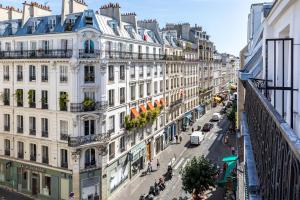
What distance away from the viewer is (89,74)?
112 ft

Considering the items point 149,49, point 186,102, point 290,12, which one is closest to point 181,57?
point 186,102

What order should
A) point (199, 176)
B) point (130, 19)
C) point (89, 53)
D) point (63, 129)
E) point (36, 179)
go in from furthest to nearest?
point (130, 19) → point (36, 179) → point (63, 129) → point (89, 53) → point (199, 176)

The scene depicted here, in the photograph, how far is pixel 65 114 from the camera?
34.0 meters

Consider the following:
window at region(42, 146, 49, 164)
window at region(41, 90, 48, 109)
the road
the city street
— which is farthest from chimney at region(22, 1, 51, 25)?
the city street

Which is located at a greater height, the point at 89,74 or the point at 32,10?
the point at 32,10

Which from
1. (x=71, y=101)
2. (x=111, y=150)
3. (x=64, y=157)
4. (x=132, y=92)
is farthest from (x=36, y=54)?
(x=111, y=150)

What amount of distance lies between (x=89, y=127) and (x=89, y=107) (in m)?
2.15

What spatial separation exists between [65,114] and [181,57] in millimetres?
37184

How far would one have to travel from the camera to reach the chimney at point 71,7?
3660cm

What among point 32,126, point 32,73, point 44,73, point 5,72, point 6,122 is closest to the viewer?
point 44,73

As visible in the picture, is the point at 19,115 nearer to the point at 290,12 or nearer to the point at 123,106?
the point at 123,106

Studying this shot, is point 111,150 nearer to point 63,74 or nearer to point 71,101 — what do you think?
point 71,101

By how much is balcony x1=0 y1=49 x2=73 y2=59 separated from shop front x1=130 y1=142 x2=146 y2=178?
16.0m

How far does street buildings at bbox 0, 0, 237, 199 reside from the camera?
33.8 meters
